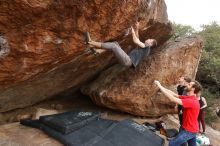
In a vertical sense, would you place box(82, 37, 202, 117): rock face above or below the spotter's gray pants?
below

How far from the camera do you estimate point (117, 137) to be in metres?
6.11

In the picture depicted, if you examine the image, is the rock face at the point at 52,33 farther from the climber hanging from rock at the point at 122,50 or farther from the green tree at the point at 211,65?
the green tree at the point at 211,65

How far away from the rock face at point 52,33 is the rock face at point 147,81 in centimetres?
148

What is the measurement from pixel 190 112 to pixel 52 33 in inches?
117

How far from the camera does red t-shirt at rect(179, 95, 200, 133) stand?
203 inches

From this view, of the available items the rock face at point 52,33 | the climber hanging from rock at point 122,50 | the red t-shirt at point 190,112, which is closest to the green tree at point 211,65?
the climber hanging from rock at point 122,50

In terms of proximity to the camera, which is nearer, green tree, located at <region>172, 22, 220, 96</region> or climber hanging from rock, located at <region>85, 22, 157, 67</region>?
climber hanging from rock, located at <region>85, 22, 157, 67</region>

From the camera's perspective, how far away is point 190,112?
17.5ft

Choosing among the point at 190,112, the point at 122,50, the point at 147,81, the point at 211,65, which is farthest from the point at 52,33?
the point at 211,65

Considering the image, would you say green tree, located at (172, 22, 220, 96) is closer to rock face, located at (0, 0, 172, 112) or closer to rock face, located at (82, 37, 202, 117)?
rock face, located at (82, 37, 202, 117)

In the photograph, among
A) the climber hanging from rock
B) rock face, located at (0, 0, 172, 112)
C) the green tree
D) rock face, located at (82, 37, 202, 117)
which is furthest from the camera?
the green tree

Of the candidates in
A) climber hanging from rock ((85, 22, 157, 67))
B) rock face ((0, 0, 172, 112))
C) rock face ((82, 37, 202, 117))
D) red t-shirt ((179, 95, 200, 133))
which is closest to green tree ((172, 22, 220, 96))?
rock face ((82, 37, 202, 117))

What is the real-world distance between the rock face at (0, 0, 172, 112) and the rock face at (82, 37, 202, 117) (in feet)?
4.87

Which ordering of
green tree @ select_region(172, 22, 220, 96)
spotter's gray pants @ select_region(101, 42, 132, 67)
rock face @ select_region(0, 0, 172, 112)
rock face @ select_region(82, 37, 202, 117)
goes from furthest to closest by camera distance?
green tree @ select_region(172, 22, 220, 96)
rock face @ select_region(82, 37, 202, 117)
spotter's gray pants @ select_region(101, 42, 132, 67)
rock face @ select_region(0, 0, 172, 112)
